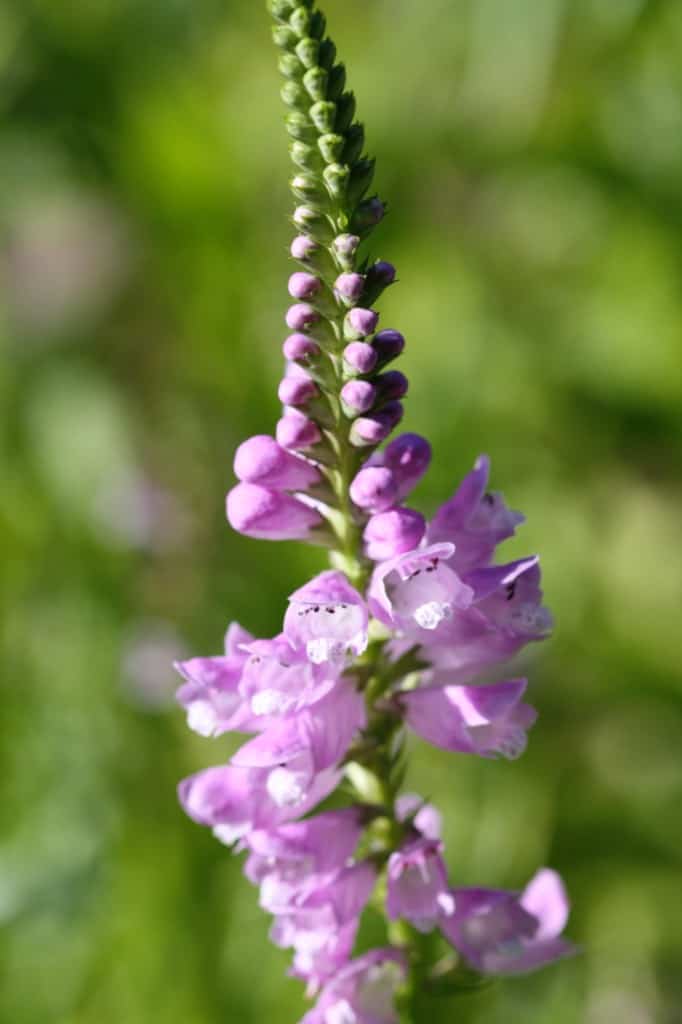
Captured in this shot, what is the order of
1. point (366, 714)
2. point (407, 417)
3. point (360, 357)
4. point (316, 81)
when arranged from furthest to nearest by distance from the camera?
point (407, 417) → point (366, 714) → point (360, 357) → point (316, 81)

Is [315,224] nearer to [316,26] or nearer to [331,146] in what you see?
[331,146]

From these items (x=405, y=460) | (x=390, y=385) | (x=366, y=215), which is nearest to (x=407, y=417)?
(x=405, y=460)

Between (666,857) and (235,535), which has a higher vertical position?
(235,535)

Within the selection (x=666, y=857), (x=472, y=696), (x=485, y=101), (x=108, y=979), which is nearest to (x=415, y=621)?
(x=472, y=696)

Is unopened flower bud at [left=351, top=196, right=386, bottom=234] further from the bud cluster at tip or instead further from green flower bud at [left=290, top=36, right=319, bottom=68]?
green flower bud at [left=290, top=36, right=319, bottom=68]

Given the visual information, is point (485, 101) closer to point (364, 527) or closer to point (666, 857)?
point (666, 857)

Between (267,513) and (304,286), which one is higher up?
(304,286)

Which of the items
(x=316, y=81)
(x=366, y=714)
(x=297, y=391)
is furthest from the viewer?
(x=366, y=714)

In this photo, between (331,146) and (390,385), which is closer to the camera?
(331,146)
